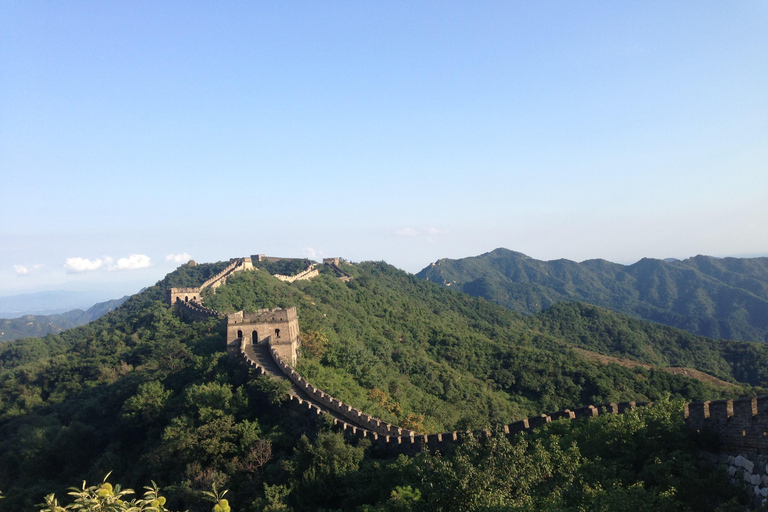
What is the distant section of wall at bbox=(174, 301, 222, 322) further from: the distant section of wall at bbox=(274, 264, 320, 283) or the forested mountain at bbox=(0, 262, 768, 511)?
the distant section of wall at bbox=(274, 264, 320, 283)

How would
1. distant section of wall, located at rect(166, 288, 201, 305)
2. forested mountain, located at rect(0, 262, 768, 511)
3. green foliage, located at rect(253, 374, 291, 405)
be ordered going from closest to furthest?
forested mountain, located at rect(0, 262, 768, 511) < green foliage, located at rect(253, 374, 291, 405) < distant section of wall, located at rect(166, 288, 201, 305)

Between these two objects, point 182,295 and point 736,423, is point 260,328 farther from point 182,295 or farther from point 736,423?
point 736,423

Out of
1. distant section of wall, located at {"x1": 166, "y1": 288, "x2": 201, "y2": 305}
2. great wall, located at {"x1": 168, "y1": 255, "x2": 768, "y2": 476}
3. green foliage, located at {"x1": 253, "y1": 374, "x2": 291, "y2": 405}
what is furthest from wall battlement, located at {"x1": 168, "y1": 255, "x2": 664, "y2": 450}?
distant section of wall, located at {"x1": 166, "y1": 288, "x2": 201, "y2": 305}

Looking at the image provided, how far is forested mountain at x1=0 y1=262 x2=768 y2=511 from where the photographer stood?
12648mm

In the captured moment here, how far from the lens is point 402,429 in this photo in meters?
22.9

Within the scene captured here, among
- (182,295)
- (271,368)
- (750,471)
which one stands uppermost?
(182,295)

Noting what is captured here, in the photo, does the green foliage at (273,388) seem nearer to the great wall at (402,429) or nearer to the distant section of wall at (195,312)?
the great wall at (402,429)

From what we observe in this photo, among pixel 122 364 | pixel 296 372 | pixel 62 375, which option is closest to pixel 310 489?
pixel 296 372

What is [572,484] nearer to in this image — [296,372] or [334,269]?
[296,372]

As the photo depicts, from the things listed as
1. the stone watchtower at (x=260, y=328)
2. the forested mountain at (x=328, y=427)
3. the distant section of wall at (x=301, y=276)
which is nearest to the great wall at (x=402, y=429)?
the stone watchtower at (x=260, y=328)

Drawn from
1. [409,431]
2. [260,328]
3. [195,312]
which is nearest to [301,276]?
[195,312]

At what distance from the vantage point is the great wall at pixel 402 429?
11.8 m

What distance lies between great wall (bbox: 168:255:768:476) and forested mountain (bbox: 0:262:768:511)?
2.09 feet

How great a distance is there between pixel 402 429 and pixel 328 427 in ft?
11.7
